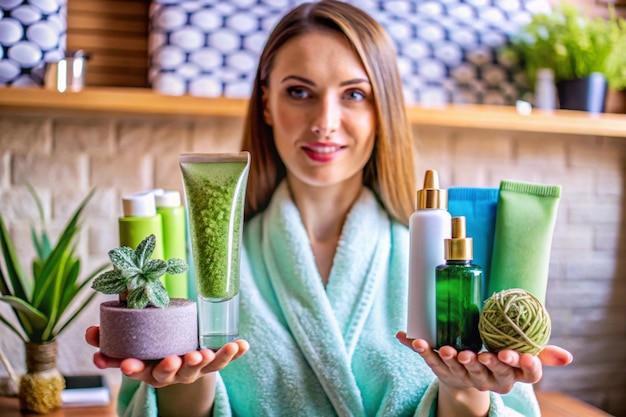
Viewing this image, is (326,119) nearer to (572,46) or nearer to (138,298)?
(138,298)

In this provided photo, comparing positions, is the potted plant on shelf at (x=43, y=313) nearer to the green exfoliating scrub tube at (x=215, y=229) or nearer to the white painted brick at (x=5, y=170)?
the white painted brick at (x=5, y=170)

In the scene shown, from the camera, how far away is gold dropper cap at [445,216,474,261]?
0.79m

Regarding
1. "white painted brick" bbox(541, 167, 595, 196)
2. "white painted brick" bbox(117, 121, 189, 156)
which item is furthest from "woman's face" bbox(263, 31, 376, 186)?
"white painted brick" bbox(541, 167, 595, 196)

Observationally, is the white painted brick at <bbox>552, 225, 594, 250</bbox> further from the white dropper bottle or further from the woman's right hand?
the woman's right hand

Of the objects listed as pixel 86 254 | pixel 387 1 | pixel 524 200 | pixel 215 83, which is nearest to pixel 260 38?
pixel 215 83

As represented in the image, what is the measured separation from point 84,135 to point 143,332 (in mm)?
935

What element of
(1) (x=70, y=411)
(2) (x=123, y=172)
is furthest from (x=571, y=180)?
(1) (x=70, y=411)

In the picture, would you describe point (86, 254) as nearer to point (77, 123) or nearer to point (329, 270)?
point (77, 123)

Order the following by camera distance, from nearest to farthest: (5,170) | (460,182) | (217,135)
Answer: (5,170)
(217,135)
(460,182)

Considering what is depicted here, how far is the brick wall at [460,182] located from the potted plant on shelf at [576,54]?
0.20 m

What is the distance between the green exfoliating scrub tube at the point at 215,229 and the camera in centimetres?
84

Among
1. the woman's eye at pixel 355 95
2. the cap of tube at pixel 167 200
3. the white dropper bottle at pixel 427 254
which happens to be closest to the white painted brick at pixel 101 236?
the cap of tube at pixel 167 200

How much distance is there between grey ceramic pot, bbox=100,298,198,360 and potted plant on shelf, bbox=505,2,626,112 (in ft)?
4.12

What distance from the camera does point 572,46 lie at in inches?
66.7
